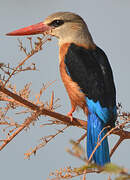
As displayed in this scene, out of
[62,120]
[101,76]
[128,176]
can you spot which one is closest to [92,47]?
[101,76]

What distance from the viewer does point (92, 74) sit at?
146 cm

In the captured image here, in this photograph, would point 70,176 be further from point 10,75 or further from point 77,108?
point 77,108

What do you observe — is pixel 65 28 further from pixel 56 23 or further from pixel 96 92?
pixel 96 92

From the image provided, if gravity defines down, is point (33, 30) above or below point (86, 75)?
above

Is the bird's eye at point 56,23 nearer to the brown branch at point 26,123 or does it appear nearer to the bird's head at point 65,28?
the bird's head at point 65,28

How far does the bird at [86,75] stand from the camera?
140 centimetres

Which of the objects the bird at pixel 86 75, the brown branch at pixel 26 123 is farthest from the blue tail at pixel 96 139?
the brown branch at pixel 26 123

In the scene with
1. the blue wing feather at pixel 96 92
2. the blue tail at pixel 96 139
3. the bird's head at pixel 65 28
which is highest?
the bird's head at pixel 65 28

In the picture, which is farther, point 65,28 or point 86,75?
point 65,28

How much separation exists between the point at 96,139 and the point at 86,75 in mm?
297

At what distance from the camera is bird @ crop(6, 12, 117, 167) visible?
4.60 ft

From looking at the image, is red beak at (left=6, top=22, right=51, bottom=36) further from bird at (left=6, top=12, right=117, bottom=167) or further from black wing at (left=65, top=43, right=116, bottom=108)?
black wing at (left=65, top=43, right=116, bottom=108)

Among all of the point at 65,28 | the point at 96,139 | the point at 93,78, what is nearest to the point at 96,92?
the point at 93,78

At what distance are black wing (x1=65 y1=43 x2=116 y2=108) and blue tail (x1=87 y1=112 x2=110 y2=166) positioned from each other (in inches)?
3.3
